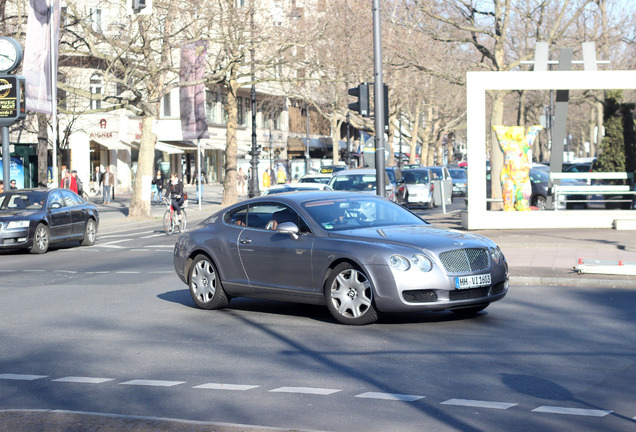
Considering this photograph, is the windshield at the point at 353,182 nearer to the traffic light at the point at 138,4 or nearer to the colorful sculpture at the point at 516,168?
the colorful sculpture at the point at 516,168

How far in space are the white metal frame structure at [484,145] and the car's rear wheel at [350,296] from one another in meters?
12.7

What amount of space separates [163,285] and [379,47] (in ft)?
25.5

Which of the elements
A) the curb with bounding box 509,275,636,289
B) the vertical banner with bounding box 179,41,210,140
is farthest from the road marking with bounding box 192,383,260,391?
the vertical banner with bounding box 179,41,210,140

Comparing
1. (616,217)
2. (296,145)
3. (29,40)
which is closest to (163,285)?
(616,217)

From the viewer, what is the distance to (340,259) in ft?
33.9

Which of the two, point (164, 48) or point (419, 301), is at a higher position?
point (164, 48)

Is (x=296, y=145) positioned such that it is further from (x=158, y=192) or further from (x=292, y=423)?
(x=292, y=423)

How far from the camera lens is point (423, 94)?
2311 inches

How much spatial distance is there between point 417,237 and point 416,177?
99.7ft

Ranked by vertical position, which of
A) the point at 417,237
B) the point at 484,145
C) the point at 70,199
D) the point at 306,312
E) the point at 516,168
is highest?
the point at 484,145

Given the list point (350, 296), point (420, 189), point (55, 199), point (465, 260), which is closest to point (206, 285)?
point (350, 296)

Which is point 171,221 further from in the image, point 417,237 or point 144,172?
point 417,237

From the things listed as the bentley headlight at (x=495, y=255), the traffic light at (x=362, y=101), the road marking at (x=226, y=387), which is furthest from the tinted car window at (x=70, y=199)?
the road marking at (x=226, y=387)

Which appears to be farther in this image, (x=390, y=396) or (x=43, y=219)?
(x=43, y=219)
